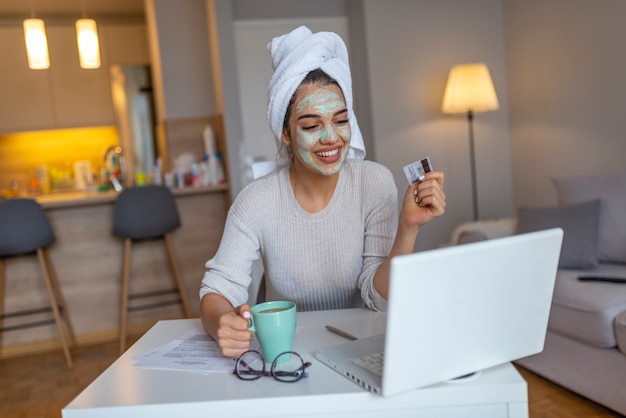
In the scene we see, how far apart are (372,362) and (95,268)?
309 cm

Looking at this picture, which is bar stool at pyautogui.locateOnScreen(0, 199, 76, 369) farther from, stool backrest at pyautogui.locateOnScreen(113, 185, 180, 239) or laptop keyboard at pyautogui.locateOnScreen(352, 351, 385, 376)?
laptop keyboard at pyautogui.locateOnScreen(352, 351, 385, 376)

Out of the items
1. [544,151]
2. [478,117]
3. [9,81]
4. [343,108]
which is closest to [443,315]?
[343,108]

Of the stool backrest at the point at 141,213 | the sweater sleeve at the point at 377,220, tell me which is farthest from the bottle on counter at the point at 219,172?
the sweater sleeve at the point at 377,220

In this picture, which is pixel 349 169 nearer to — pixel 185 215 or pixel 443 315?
pixel 443 315

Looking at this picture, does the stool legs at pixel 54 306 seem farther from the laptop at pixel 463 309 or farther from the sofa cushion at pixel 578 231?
the laptop at pixel 463 309

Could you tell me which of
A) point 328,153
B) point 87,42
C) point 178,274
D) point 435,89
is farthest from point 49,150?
point 328,153

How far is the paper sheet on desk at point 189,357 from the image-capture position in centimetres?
98

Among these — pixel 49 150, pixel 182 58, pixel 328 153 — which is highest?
pixel 182 58

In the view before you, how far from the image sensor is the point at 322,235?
1.42m

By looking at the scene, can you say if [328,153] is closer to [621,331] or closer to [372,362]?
[372,362]

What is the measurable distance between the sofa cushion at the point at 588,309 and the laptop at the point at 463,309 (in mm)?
1458

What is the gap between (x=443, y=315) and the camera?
75cm

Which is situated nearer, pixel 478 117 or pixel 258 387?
pixel 258 387

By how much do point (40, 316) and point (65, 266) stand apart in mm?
322
